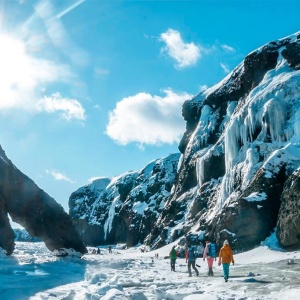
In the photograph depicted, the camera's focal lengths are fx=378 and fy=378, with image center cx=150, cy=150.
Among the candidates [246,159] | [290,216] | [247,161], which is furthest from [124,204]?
[290,216]

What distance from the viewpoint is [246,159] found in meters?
43.0

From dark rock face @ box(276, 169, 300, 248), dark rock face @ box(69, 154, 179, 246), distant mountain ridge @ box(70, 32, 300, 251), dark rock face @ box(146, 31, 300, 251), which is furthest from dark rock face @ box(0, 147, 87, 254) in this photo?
dark rock face @ box(69, 154, 179, 246)

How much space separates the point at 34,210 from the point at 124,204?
270 ft

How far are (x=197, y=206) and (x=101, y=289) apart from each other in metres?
45.3

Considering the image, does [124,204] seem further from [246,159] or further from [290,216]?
[290,216]

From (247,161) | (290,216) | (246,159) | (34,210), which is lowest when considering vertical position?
(290,216)

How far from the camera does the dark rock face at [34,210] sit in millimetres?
39375

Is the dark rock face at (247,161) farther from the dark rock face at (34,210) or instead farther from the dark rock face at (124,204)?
the dark rock face at (124,204)

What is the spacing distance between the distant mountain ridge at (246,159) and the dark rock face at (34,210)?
14408mm

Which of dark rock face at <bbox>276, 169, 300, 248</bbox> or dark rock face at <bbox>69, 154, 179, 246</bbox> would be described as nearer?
dark rock face at <bbox>276, 169, 300, 248</bbox>

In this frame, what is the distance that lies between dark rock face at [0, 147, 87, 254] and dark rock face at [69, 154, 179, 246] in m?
59.5

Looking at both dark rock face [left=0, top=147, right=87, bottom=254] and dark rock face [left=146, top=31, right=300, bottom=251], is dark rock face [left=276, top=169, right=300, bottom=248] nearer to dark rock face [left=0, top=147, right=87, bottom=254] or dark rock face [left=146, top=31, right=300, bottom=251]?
dark rock face [left=146, top=31, right=300, bottom=251]

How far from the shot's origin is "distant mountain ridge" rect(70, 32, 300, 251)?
1399 inches

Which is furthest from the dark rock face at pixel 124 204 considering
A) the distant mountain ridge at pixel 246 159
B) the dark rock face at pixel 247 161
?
the dark rock face at pixel 247 161
